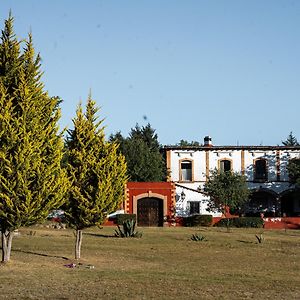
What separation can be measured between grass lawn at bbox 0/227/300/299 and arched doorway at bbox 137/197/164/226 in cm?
1540

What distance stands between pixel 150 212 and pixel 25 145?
3222cm

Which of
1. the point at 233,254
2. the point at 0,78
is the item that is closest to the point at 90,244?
the point at 233,254

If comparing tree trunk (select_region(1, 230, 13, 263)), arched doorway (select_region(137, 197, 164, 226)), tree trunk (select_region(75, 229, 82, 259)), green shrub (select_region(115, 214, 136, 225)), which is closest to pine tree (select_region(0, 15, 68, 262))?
tree trunk (select_region(1, 230, 13, 263))

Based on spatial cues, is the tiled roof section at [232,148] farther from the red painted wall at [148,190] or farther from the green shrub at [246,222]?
the green shrub at [246,222]

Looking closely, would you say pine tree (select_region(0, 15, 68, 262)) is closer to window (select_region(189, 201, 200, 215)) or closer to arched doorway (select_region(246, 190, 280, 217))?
window (select_region(189, 201, 200, 215))

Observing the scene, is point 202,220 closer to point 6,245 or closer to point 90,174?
point 90,174

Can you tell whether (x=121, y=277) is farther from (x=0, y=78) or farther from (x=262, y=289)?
(x=0, y=78)

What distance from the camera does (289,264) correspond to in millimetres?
23469

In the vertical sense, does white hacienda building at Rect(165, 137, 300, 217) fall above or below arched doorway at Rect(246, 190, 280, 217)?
above

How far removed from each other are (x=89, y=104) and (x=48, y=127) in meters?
3.30

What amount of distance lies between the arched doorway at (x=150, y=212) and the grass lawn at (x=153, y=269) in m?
15.4

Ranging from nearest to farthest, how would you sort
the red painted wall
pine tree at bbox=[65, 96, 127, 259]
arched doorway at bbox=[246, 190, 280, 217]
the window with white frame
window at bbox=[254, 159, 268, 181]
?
pine tree at bbox=[65, 96, 127, 259] → the red painted wall → window at bbox=[254, 159, 268, 181] → the window with white frame → arched doorway at bbox=[246, 190, 280, 217]

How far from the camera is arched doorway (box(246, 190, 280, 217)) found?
56906 millimetres

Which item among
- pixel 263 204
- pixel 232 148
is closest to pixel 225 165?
pixel 232 148
